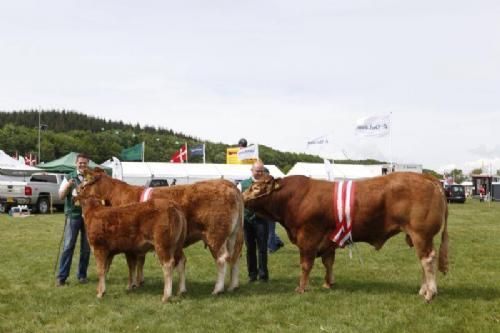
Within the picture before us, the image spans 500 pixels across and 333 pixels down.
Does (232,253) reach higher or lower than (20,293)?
higher

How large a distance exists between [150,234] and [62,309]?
1.48m

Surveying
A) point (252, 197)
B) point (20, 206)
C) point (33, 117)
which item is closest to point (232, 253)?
point (252, 197)

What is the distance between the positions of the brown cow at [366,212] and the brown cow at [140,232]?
147 centimetres

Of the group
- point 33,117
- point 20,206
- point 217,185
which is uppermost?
point 33,117

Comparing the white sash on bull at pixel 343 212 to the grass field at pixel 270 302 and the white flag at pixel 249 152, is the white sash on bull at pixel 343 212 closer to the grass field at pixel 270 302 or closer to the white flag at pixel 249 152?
the grass field at pixel 270 302

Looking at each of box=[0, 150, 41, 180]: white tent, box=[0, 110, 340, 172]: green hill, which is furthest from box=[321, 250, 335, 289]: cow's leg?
box=[0, 110, 340, 172]: green hill

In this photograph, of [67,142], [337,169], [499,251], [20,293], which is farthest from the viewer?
[67,142]

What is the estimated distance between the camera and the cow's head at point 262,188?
8062 millimetres

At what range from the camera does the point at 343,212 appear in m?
7.46

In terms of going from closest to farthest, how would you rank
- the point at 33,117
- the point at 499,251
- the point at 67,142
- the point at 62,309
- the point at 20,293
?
the point at 62,309 → the point at 20,293 → the point at 499,251 → the point at 67,142 → the point at 33,117

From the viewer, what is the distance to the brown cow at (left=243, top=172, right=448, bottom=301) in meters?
7.03

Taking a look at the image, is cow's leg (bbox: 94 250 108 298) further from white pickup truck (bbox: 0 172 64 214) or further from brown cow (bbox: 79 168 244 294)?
white pickup truck (bbox: 0 172 64 214)

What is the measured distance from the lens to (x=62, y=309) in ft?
22.3

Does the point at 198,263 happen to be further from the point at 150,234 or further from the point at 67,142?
the point at 67,142
